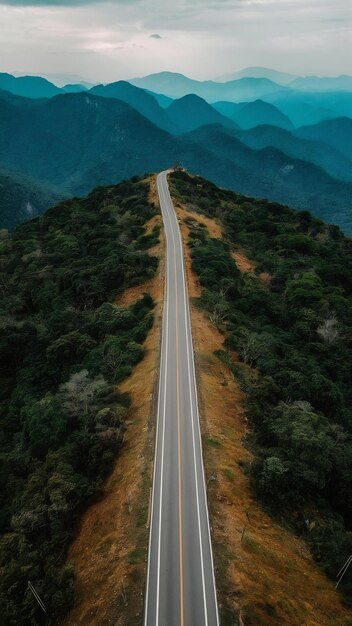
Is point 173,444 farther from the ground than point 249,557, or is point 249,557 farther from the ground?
point 173,444

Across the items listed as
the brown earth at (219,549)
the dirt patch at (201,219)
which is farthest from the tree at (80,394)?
the dirt patch at (201,219)

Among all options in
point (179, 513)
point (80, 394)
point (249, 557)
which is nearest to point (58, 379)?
point (80, 394)

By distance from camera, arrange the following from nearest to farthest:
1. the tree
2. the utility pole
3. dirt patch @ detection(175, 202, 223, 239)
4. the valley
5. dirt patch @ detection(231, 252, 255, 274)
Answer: the utility pole < the valley < the tree < dirt patch @ detection(231, 252, 255, 274) < dirt patch @ detection(175, 202, 223, 239)

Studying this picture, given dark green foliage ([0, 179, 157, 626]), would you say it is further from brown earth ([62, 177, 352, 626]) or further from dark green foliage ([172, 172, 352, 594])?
dark green foliage ([172, 172, 352, 594])

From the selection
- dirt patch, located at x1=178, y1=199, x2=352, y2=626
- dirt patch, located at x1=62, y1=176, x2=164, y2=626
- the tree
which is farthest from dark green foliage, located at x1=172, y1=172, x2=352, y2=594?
the tree

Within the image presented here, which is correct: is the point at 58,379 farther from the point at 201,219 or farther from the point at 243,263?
the point at 201,219

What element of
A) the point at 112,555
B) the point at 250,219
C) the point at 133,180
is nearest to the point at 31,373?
the point at 112,555

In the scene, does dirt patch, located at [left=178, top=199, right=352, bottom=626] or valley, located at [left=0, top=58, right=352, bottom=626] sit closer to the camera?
dirt patch, located at [left=178, top=199, right=352, bottom=626]

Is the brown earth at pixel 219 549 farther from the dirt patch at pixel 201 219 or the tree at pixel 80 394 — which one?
the dirt patch at pixel 201 219
